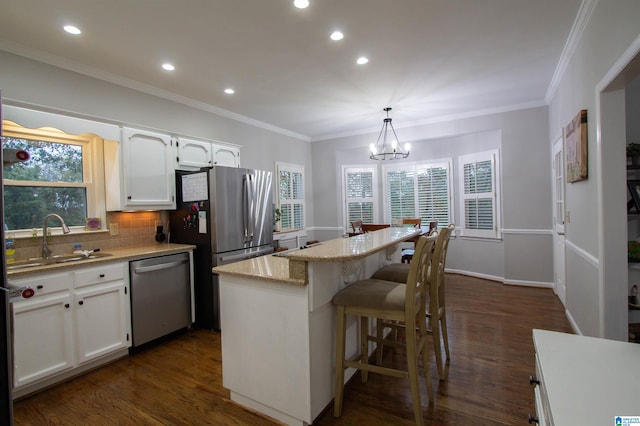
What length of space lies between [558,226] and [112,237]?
5.51 metres

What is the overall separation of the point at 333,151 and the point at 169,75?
144 inches

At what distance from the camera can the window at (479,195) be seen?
503cm

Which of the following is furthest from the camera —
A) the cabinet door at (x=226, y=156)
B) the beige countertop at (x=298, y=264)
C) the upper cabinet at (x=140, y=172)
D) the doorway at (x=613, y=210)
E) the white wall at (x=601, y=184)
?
the cabinet door at (x=226, y=156)

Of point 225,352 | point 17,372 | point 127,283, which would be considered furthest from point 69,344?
point 225,352

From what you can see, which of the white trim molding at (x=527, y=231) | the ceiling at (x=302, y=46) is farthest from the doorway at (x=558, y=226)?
the ceiling at (x=302, y=46)

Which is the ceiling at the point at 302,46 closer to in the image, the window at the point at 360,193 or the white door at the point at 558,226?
the white door at the point at 558,226

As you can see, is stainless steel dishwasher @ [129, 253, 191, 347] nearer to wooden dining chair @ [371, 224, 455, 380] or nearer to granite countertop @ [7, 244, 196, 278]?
granite countertop @ [7, 244, 196, 278]

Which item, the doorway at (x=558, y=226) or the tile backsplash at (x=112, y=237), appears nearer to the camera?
the tile backsplash at (x=112, y=237)

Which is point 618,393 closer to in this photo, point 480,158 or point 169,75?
point 169,75

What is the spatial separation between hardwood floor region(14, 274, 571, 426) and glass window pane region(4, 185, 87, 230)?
4.82 feet

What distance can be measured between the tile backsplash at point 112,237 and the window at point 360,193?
145 inches

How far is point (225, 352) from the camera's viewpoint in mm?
2082

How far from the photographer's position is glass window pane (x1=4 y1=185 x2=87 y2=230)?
264 cm

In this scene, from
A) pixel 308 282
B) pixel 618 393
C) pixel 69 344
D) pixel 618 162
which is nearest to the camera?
pixel 618 393
